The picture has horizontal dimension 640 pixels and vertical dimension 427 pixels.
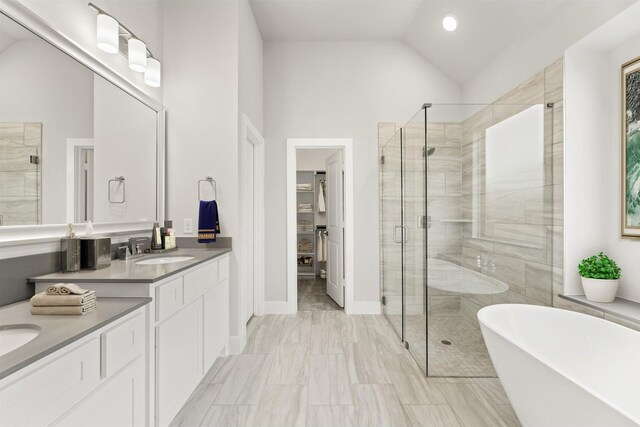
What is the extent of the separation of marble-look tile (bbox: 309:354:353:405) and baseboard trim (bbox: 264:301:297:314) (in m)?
1.17

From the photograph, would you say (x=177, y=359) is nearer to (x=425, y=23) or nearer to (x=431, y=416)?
(x=431, y=416)

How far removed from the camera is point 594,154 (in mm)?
2260

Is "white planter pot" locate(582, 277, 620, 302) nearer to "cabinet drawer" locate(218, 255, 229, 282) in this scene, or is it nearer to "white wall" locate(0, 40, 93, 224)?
"cabinet drawer" locate(218, 255, 229, 282)

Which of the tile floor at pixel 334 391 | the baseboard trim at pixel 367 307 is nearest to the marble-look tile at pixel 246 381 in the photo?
the tile floor at pixel 334 391

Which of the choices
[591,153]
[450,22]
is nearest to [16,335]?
[591,153]

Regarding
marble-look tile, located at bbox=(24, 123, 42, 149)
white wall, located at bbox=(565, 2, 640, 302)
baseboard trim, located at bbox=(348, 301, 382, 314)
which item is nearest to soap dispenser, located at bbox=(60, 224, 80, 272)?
marble-look tile, located at bbox=(24, 123, 42, 149)

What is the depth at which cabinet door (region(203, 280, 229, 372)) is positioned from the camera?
2199 mm

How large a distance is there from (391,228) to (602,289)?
181 cm

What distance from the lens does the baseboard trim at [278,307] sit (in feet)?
12.6

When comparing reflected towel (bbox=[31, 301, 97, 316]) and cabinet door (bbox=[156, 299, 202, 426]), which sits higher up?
reflected towel (bbox=[31, 301, 97, 316])

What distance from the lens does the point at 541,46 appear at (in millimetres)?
2527

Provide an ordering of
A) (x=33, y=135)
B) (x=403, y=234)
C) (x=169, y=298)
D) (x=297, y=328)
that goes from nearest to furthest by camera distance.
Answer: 1. (x=33, y=135)
2. (x=169, y=298)
3. (x=403, y=234)
4. (x=297, y=328)

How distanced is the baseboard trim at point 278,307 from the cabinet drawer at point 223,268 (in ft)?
4.25

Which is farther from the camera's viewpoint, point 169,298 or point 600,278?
point 600,278
